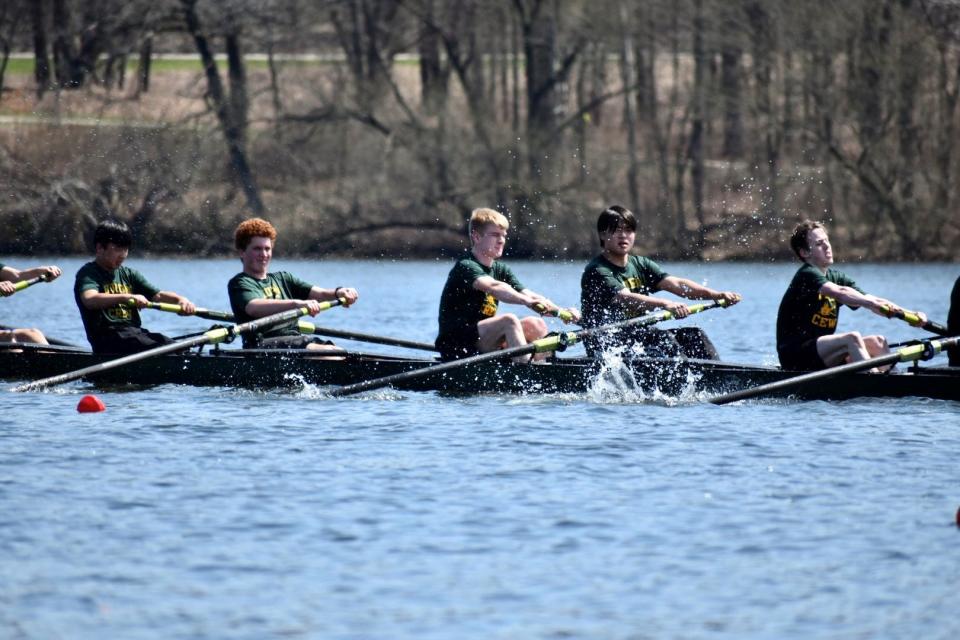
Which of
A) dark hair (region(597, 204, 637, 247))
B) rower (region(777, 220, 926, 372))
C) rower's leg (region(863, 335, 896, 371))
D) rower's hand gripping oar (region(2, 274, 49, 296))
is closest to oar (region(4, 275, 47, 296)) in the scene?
rower's hand gripping oar (region(2, 274, 49, 296))

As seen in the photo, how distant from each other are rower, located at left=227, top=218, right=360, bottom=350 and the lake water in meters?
0.48

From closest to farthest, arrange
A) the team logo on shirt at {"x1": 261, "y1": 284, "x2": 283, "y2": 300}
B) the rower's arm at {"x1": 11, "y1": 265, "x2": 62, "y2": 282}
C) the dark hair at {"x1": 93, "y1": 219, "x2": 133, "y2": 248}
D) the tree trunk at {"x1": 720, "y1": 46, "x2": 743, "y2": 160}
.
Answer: the team logo on shirt at {"x1": 261, "y1": 284, "x2": 283, "y2": 300}
the dark hair at {"x1": 93, "y1": 219, "x2": 133, "y2": 248}
the rower's arm at {"x1": 11, "y1": 265, "x2": 62, "y2": 282}
the tree trunk at {"x1": 720, "y1": 46, "x2": 743, "y2": 160}

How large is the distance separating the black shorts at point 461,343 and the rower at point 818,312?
235 centimetres

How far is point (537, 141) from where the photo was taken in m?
36.0

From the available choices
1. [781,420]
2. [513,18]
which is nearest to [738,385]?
[781,420]

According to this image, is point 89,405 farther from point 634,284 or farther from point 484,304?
point 634,284

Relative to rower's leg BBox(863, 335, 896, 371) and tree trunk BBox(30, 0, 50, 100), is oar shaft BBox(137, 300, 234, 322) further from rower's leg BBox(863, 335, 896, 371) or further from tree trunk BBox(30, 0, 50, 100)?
tree trunk BBox(30, 0, 50, 100)

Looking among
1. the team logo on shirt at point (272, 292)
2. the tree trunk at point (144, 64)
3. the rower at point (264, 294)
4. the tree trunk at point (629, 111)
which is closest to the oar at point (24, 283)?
the rower at point (264, 294)

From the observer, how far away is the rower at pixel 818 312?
1103 cm

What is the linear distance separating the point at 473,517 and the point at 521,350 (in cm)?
370

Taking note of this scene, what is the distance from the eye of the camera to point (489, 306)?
12.0m

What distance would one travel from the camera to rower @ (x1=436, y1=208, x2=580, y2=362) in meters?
11.6

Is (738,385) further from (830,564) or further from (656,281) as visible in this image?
(830,564)

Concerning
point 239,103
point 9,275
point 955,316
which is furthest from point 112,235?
point 239,103
